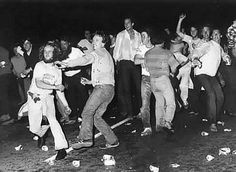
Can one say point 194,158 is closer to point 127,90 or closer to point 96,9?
point 127,90

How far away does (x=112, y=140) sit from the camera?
7.50 m

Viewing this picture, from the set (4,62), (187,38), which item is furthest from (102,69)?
(187,38)

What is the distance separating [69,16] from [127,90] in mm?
9314

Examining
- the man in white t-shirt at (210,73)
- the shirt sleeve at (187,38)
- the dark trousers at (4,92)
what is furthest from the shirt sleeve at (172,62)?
the dark trousers at (4,92)

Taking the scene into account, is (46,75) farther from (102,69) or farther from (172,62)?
(172,62)

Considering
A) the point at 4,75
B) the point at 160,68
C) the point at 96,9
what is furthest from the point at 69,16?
the point at 160,68

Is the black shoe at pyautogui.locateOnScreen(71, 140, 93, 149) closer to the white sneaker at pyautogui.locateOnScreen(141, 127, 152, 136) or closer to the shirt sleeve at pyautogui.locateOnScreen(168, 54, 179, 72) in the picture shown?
the white sneaker at pyautogui.locateOnScreen(141, 127, 152, 136)

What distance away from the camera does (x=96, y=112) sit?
7.45m

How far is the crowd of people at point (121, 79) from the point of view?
714cm

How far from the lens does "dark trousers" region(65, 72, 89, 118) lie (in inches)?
404

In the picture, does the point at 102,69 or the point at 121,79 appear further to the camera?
the point at 121,79

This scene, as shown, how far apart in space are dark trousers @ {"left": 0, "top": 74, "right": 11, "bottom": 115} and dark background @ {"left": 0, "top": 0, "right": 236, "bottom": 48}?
579 centimetres

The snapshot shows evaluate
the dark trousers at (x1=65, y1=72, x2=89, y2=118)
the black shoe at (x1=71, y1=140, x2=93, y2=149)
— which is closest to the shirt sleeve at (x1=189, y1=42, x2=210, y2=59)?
the black shoe at (x1=71, y1=140, x2=93, y2=149)

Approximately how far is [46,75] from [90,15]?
468 inches
